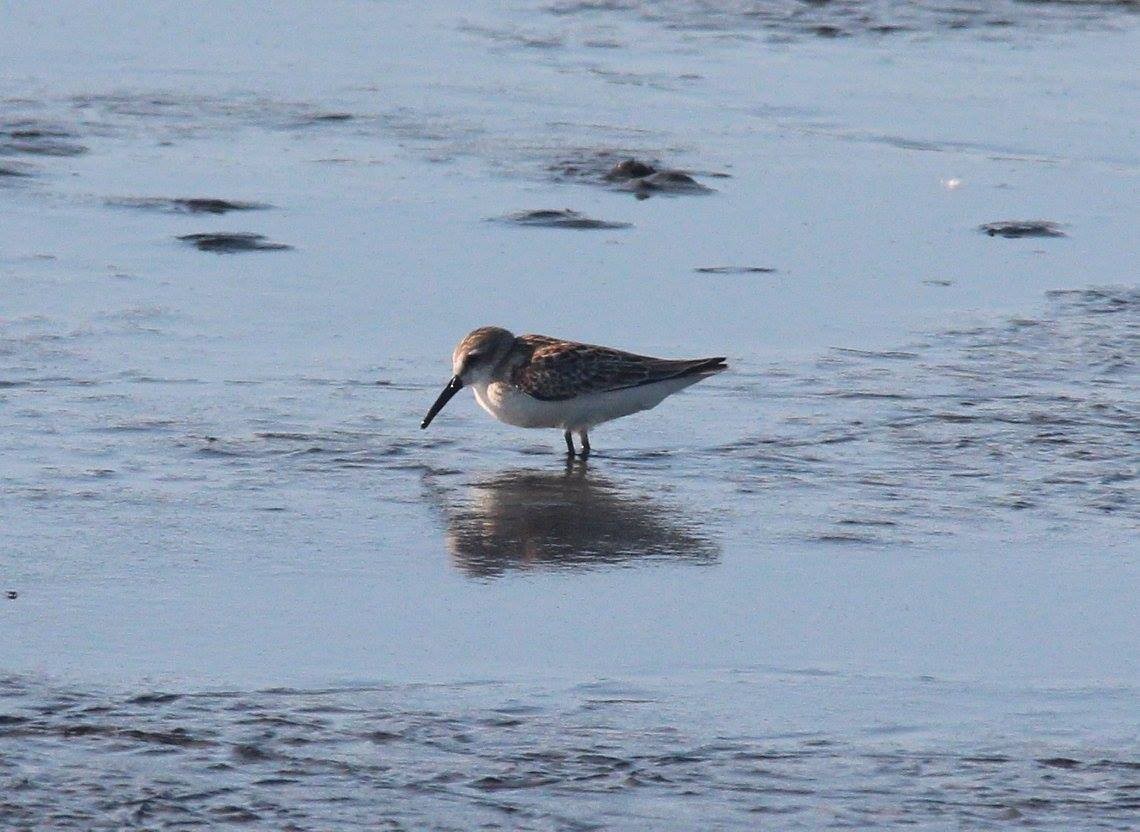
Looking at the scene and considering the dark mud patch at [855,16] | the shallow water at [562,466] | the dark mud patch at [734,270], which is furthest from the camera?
the dark mud patch at [855,16]

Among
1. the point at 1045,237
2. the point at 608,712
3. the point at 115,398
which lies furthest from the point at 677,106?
the point at 608,712

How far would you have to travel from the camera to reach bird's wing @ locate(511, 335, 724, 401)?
29.9 ft

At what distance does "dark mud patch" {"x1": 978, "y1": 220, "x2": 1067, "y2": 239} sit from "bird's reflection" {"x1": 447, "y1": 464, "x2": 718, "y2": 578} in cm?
499

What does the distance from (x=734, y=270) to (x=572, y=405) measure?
3.11 m

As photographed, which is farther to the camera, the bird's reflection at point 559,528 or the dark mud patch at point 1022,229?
the dark mud patch at point 1022,229

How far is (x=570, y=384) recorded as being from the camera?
9109 mm

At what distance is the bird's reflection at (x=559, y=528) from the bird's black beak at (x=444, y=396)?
534mm

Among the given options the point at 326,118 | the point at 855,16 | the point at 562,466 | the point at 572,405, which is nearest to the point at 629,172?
the point at 326,118

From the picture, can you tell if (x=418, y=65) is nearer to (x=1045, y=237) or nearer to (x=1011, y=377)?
(x=1045, y=237)

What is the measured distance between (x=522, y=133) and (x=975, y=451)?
7.40 metres

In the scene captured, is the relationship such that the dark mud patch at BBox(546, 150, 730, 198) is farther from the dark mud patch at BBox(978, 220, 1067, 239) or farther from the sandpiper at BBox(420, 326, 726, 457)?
the sandpiper at BBox(420, 326, 726, 457)

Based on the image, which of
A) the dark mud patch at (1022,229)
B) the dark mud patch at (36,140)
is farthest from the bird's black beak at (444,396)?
the dark mud patch at (36,140)

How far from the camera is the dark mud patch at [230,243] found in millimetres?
12094

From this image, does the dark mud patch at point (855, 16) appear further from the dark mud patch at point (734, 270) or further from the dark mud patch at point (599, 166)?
the dark mud patch at point (734, 270)
